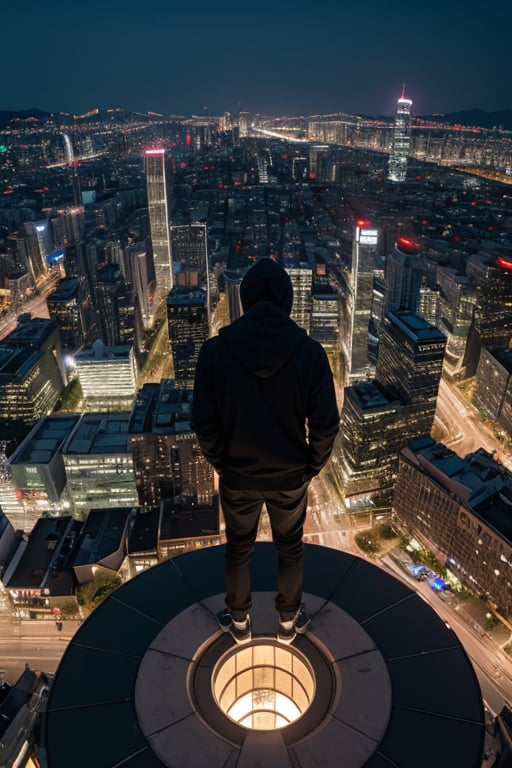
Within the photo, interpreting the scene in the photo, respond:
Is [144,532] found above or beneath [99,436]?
beneath

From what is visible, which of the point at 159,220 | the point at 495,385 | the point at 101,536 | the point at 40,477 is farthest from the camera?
the point at 159,220

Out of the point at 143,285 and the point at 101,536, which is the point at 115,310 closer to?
the point at 143,285

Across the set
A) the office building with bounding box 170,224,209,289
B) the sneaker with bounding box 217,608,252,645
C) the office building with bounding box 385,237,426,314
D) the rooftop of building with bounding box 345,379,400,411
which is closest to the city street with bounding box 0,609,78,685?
the rooftop of building with bounding box 345,379,400,411

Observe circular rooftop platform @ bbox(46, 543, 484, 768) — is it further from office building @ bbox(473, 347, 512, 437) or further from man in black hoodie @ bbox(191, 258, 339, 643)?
office building @ bbox(473, 347, 512, 437)

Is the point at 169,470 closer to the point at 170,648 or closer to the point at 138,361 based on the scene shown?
the point at 138,361

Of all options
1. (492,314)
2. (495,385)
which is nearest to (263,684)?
(495,385)

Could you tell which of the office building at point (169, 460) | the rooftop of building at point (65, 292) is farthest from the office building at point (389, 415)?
the rooftop of building at point (65, 292)

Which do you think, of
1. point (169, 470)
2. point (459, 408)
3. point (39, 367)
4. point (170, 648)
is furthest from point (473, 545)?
point (39, 367)
